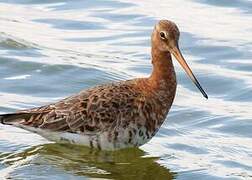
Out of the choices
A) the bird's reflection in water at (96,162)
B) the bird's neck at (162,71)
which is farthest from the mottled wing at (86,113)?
the bird's neck at (162,71)

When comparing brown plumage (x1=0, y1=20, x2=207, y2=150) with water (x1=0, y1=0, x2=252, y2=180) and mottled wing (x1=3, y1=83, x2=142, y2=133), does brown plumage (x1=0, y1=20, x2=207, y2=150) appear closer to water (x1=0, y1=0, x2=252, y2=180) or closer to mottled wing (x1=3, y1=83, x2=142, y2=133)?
mottled wing (x1=3, y1=83, x2=142, y2=133)

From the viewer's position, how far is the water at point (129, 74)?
Answer: 11.8 m

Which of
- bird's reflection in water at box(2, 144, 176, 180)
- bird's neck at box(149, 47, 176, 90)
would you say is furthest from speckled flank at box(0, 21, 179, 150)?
bird's neck at box(149, 47, 176, 90)

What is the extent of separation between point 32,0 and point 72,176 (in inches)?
303

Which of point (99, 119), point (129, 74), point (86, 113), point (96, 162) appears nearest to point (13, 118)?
point (86, 113)

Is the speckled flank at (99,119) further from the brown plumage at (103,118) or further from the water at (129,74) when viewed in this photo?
the water at (129,74)

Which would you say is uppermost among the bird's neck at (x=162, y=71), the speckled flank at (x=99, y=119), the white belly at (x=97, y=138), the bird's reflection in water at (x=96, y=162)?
the bird's neck at (x=162, y=71)

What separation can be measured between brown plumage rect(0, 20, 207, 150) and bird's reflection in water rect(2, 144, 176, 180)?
25 centimetres

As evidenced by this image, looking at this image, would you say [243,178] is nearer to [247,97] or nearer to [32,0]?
[247,97]

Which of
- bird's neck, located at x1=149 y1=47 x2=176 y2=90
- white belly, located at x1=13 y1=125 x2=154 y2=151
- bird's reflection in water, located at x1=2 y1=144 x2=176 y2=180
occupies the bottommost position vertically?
bird's reflection in water, located at x1=2 y1=144 x2=176 y2=180

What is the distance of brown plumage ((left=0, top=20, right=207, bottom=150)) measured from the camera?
11.8 metres

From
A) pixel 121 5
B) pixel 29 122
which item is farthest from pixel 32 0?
pixel 29 122

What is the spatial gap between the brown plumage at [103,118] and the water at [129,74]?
1.07ft

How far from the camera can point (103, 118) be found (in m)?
11.8
